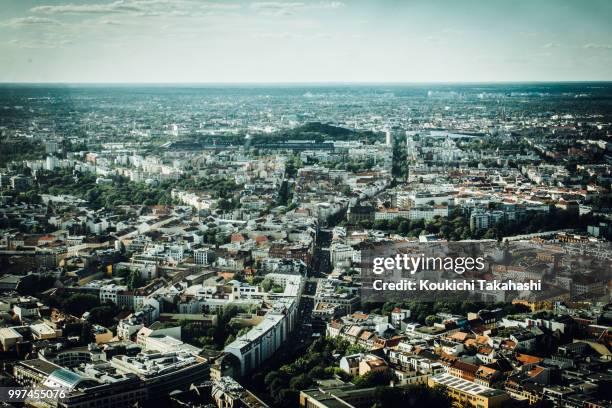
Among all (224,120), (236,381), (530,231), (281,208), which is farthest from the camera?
(224,120)

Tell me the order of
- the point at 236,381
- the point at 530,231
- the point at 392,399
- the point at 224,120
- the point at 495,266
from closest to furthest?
the point at 392,399, the point at 236,381, the point at 495,266, the point at 530,231, the point at 224,120

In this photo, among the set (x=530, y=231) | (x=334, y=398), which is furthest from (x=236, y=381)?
(x=530, y=231)

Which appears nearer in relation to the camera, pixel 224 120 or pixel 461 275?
pixel 461 275

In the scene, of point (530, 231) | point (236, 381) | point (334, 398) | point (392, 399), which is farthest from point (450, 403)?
point (530, 231)

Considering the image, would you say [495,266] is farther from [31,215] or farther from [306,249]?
[31,215]

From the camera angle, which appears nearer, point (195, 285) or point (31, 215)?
point (195, 285)

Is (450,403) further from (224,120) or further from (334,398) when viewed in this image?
(224,120)

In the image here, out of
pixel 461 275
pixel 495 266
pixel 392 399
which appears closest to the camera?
pixel 392 399

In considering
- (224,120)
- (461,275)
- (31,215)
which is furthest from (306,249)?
(224,120)

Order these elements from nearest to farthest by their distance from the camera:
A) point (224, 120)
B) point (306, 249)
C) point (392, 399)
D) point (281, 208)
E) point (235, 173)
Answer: point (392, 399) → point (306, 249) → point (281, 208) → point (235, 173) → point (224, 120)
